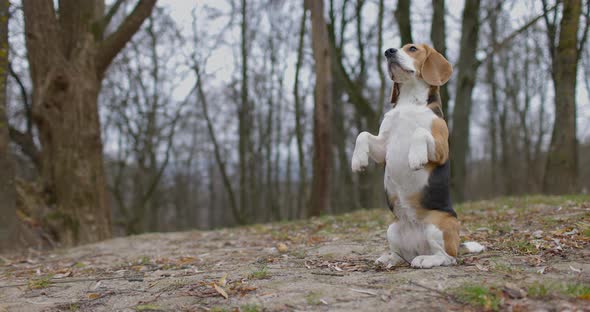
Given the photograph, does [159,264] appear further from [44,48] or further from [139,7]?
[139,7]

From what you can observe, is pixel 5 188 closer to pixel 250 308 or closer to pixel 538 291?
pixel 250 308

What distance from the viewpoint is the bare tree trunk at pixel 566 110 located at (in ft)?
40.2

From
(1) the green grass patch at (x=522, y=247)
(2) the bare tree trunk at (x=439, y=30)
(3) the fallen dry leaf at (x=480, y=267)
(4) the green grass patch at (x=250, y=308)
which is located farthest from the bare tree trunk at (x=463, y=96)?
(4) the green grass patch at (x=250, y=308)

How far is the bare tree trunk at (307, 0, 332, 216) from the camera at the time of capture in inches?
482

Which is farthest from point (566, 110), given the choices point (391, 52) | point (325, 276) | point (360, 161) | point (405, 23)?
point (325, 276)

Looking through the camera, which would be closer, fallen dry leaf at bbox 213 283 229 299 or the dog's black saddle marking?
fallen dry leaf at bbox 213 283 229 299

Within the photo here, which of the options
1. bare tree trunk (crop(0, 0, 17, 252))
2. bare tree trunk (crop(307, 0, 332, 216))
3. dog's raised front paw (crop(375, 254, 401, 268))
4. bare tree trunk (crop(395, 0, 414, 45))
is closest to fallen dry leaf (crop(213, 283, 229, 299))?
dog's raised front paw (crop(375, 254, 401, 268))

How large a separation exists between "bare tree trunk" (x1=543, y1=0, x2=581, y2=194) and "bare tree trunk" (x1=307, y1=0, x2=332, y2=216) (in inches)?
227

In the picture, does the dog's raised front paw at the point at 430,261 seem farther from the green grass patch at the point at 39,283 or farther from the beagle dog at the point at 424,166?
the green grass patch at the point at 39,283

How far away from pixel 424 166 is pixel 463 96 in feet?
39.4

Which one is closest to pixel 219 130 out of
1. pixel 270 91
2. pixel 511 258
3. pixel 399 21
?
pixel 270 91

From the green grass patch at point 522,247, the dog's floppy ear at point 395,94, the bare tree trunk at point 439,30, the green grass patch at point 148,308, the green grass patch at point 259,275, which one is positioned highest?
the bare tree trunk at point 439,30

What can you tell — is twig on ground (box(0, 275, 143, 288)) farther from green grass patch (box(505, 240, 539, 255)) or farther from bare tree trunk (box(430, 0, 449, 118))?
bare tree trunk (box(430, 0, 449, 118))

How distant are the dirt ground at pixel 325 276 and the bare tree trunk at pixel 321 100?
456 centimetres
